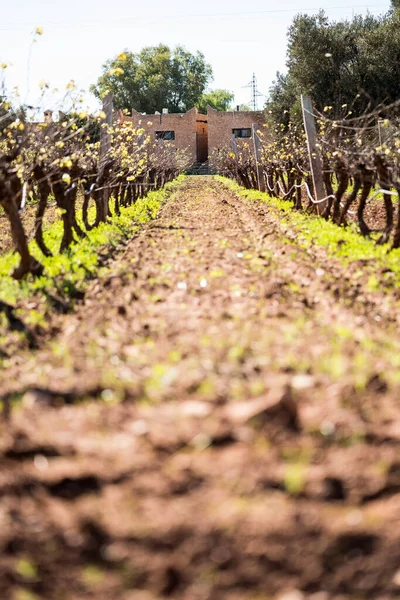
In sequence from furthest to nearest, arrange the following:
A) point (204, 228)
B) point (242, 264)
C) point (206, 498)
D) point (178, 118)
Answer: point (178, 118) < point (204, 228) < point (242, 264) < point (206, 498)

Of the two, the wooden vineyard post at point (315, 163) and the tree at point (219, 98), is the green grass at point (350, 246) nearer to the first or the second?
the wooden vineyard post at point (315, 163)

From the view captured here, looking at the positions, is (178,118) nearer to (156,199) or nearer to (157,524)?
(156,199)

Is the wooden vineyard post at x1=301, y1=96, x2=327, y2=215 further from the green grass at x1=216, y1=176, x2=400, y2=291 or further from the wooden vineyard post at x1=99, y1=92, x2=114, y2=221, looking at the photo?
the wooden vineyard post at x1=99, y1=92, x2=114, y2=221

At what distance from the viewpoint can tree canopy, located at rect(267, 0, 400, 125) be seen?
37688 mm

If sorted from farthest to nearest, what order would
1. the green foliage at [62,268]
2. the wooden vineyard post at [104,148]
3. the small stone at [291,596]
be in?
1. the wooden vineyard post at [104,148]
2. the green foliage at [62,268]
3. the small stone at [291,596]

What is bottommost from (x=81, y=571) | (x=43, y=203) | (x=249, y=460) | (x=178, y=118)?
(x=81, y=571)

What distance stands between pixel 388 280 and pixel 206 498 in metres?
6.45

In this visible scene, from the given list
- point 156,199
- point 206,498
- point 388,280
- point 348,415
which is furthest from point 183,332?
point 156,199

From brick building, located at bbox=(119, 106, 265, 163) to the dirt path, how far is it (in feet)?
214

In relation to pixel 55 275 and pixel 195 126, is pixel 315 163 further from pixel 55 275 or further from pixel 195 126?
pixel 195 126

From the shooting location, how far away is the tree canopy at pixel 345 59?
37688 mm

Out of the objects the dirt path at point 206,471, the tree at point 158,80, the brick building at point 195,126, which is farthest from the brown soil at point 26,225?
the tree at point 158,80

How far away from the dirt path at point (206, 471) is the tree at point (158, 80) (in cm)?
8459

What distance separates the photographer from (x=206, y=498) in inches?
137
